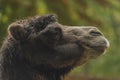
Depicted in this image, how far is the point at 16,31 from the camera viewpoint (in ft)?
17.7

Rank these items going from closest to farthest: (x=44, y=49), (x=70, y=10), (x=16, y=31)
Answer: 1. (x=16, y=31)
2. (x=44, y=49)
3. (x=70, y=10)

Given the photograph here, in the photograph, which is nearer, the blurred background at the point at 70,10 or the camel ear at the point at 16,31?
the camel ear at the point at 16,31

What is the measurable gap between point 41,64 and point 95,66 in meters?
14.6

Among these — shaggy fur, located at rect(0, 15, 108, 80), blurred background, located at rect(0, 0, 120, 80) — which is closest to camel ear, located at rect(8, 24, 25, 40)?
shaggy fur, located at rect(0, 15, 108, 80)

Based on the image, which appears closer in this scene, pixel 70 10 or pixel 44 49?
pixel 44 49

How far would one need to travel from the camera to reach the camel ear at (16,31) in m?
5.38

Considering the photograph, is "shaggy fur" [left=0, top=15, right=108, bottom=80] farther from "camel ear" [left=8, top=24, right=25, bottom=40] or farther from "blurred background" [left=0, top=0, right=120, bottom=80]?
"blurred background" [left=0, top=0, right=120, bottom=80]

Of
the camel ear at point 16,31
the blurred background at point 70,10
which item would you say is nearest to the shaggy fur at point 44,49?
the camel ear at point 16,31

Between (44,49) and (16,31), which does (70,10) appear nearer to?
(44,49)

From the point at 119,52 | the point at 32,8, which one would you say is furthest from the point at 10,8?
the point at 119,52

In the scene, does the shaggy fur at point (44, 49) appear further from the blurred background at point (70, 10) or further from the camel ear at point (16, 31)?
the blurred background at point (70, 10)

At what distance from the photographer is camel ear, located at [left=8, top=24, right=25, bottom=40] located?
5.38m

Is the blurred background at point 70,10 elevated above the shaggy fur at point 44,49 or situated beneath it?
elevated above

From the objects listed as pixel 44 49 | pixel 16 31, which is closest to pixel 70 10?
pixel 44 49
